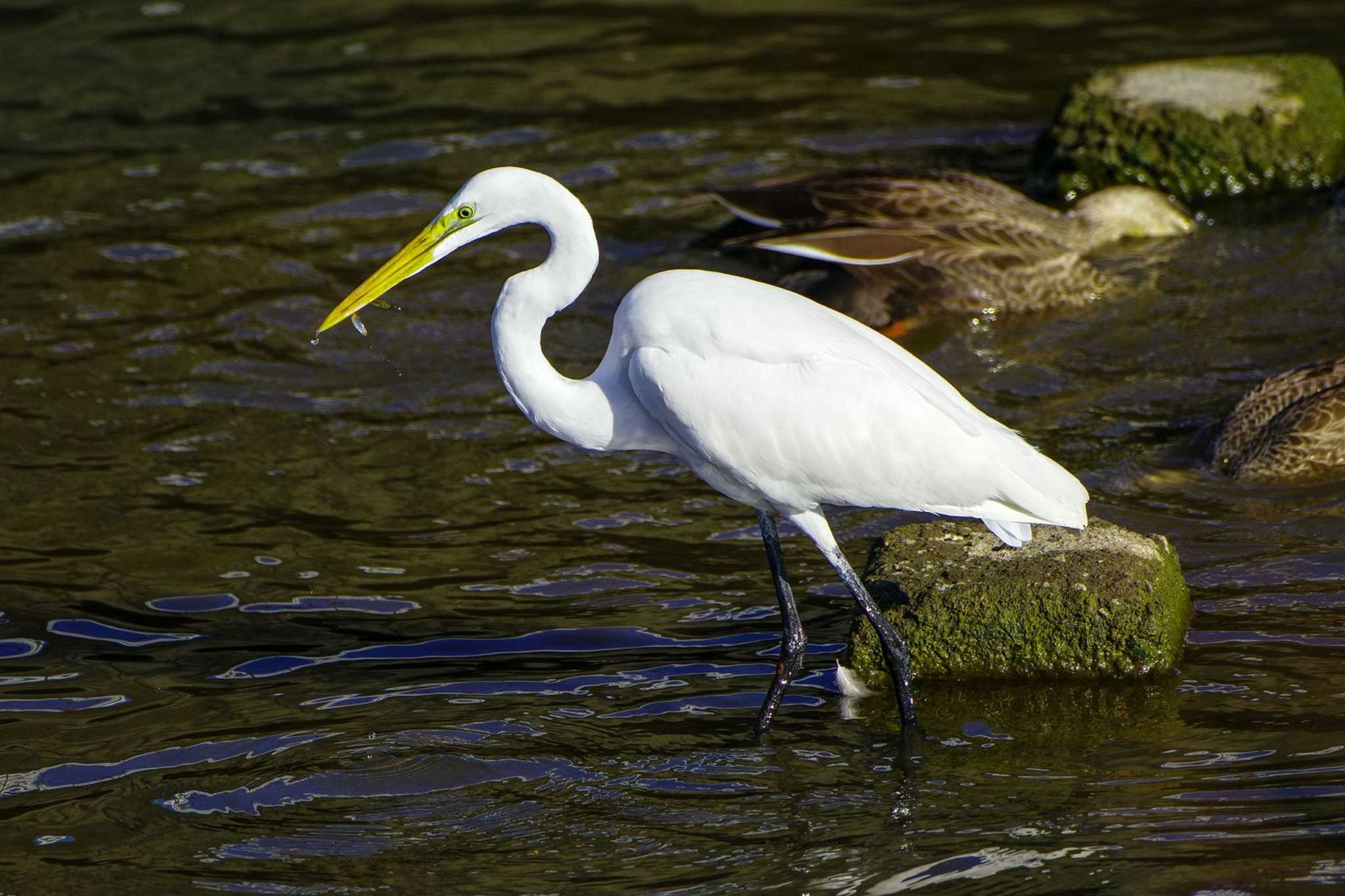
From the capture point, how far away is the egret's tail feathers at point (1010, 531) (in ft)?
20.4

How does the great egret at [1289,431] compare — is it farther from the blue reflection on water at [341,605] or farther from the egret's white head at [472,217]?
the blue reflection on water at [341,605]

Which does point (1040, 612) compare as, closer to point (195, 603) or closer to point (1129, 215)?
point (195, 603)

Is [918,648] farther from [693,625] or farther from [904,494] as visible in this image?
[693,625]

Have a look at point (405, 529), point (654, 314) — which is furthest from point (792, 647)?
point (405, 529)

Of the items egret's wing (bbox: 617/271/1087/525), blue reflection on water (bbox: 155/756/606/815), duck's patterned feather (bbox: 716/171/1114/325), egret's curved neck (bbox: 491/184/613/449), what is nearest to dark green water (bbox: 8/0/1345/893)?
blue reflection on water (bbox: 155/756/606/815)

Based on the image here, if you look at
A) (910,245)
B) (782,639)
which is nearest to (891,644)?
(782,639)

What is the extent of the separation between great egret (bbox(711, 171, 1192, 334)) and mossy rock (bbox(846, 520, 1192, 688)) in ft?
12.6

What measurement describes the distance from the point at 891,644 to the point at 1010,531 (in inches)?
26.6

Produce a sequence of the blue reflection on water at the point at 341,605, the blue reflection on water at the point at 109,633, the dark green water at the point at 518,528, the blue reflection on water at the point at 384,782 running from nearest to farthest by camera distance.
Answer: the dark green water at the point at 518,528, the blue reflection on water at the point at 384,782, the blue reflection on water at the point at 109,633, the blue reflection on water at the point at 341,605

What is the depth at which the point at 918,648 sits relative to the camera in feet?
20.6

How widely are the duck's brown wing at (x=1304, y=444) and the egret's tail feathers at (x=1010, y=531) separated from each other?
6.76 ft

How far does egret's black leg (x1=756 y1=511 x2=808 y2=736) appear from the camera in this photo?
6.05m

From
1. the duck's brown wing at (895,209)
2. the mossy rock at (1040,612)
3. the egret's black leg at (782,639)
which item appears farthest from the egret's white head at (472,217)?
the duck's brown wing at (895,209)

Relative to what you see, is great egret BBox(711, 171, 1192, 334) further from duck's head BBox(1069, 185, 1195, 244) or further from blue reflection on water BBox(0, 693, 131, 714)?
blue reflection on water BBox(0, 693, 131, 714)
